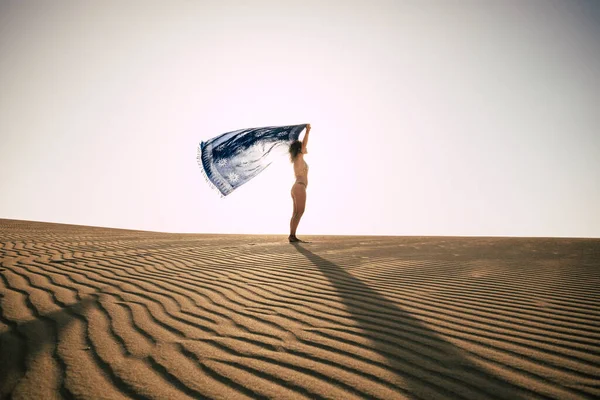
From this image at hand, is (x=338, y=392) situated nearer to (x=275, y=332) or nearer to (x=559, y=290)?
(x=275, y=332)

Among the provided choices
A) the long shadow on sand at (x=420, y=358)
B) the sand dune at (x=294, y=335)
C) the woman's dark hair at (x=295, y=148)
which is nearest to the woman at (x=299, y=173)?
the woman's dark hair at (x=295, y=148)

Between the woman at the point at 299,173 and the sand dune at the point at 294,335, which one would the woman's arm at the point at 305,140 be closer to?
the woman at the point at 299,173

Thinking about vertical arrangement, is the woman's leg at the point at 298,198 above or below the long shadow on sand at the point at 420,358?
above

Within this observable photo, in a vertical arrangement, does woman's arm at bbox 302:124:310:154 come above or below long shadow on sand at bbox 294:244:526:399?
above

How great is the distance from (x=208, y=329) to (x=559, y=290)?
360 centimetres

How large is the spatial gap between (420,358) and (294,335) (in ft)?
2.65

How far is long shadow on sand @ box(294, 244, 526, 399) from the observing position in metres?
1.74

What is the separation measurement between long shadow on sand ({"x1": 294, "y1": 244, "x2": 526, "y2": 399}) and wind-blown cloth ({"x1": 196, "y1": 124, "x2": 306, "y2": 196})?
5.05m

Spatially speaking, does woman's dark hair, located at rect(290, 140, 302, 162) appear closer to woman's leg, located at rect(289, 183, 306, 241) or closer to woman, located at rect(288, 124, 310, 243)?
woman, located at rect(288, 124, 310, 243)

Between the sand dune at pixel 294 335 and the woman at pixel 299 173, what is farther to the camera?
the woman at pixel 299 173

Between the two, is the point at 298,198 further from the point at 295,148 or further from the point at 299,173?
the point at 295,148

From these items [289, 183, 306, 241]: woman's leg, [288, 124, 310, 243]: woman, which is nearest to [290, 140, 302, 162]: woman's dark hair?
→ [288, 124, 310, 243]: woman

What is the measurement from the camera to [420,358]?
2080 mm

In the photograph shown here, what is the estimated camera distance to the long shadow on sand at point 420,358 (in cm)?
174
